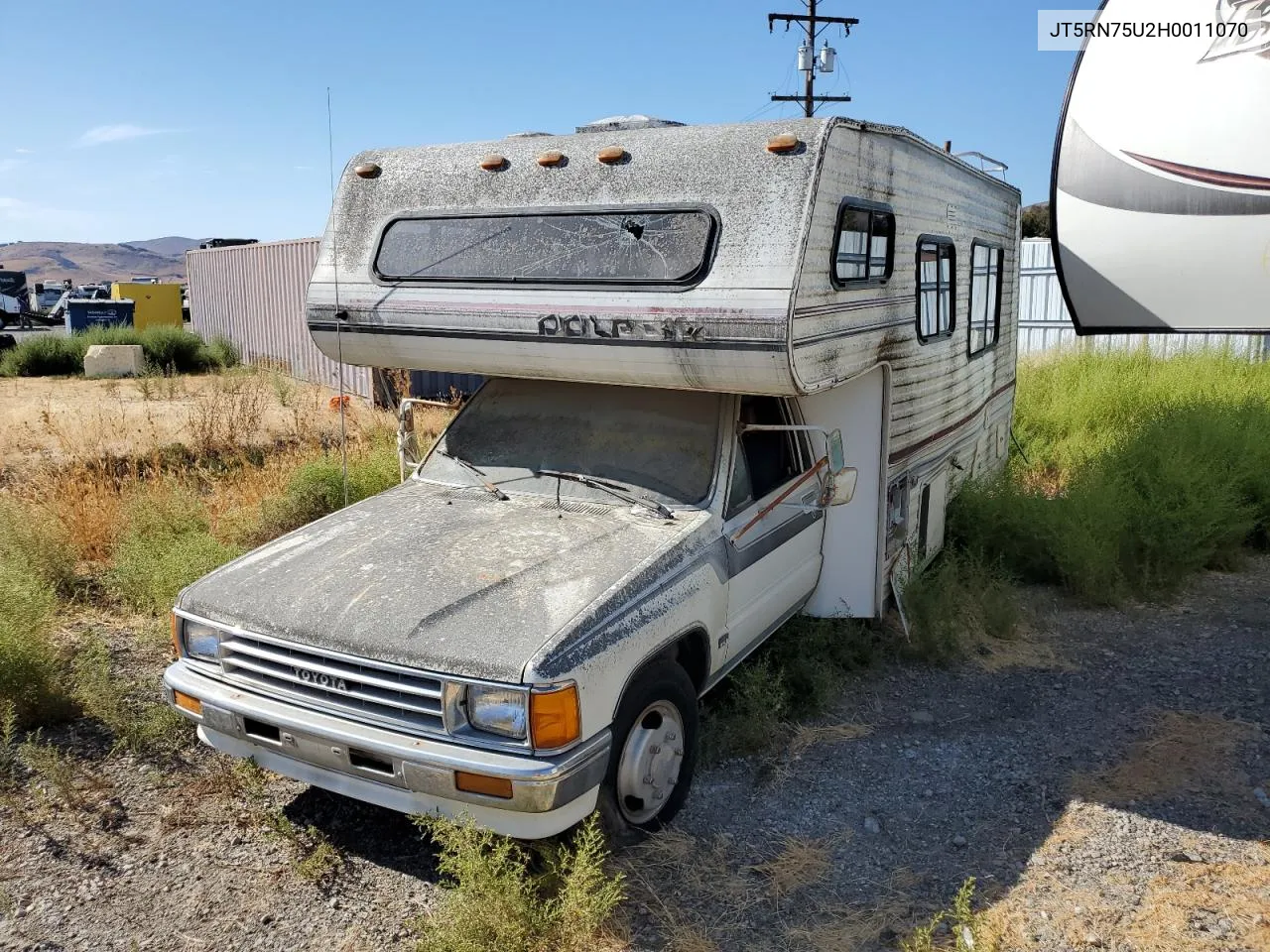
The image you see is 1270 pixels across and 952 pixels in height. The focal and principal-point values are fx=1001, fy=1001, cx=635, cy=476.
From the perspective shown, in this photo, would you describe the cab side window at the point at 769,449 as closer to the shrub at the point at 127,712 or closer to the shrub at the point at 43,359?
the shrub at the point at 127,712

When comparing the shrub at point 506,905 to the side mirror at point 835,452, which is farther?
the side mirror at point 835,452

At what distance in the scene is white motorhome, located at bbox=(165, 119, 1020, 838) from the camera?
11.5 feet

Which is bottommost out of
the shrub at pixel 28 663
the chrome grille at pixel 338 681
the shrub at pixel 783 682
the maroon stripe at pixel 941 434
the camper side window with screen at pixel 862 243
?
the shrub at pixel 783 682

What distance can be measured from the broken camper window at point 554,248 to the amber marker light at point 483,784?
2.11 m

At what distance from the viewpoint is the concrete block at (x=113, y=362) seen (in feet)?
59.3

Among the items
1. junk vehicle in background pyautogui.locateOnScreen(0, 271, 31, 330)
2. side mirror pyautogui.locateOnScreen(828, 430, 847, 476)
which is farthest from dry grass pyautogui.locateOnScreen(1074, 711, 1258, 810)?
junk vehicle in background pyautogui.locateOnScreen(0, 271, 31, 330)

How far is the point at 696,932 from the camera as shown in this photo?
345 centimetres

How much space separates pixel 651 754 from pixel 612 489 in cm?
124

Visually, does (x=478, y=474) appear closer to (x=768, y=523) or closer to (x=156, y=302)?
(x=768, y=523)

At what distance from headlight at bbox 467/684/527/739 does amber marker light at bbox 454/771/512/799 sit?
0.50 ft

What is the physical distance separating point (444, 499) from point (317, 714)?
1440 mm

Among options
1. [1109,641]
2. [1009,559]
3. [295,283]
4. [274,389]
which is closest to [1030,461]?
[1009,559]

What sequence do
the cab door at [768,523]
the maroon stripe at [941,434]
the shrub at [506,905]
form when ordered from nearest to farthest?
1. the shrub at [506,905]
2. the cab door at [768,523]
3. the maroon stripe at [941,434]

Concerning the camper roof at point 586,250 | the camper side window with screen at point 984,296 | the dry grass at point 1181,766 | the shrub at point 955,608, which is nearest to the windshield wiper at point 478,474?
the camper roof at point 586,250
